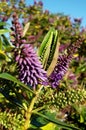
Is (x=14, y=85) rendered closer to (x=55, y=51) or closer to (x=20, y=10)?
(x=55, y=51)

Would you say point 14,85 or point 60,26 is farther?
point 60,26

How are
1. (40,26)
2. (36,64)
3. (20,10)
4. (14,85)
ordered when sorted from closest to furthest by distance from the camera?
(36,64) → (14,85) → (40,26) → (20,10)

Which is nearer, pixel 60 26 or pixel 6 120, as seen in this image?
pixel 6 120

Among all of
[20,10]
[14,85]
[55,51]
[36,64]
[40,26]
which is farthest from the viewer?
[20,10]

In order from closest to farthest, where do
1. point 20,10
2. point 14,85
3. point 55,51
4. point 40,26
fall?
1. point 55,51
2. point 14,85
3. point 40,26
4. point 20,10

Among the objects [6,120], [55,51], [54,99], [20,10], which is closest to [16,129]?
[6,120]

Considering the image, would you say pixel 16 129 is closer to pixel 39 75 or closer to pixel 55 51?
pixel 39 75

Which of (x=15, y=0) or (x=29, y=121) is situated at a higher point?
(x=15, y=0)

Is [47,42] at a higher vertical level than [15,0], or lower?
lower

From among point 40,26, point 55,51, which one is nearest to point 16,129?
point 55,51

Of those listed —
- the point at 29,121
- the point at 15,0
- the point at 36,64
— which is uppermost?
the point at 15,0
